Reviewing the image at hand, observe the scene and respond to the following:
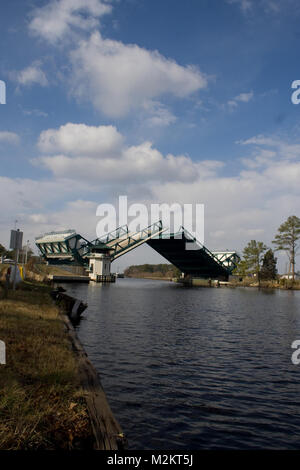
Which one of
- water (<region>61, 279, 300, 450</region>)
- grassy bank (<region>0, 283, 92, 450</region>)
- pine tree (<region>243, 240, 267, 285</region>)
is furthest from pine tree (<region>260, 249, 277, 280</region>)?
grassy bank (<region>0, 283, 92, 450</region>)

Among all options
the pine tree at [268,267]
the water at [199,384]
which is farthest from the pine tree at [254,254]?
the water at [199,384]

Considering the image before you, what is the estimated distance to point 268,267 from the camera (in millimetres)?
79125

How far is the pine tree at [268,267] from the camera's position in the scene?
7844 centimetres

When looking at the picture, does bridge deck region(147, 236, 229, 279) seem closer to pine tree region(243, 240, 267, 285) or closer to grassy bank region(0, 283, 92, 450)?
pine tree region(243, 240, 267, 285)

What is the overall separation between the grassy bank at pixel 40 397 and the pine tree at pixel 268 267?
76.1 meters

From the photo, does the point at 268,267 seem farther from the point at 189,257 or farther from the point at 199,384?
the point at 199,384

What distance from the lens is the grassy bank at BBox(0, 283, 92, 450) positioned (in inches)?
158

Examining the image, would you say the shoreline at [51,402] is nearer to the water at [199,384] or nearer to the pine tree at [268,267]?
the water at [199,384]

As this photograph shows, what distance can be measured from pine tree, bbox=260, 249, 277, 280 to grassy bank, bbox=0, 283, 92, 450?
250 feet
